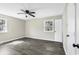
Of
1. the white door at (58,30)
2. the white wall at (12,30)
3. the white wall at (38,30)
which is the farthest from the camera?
the white wall at (38,30)

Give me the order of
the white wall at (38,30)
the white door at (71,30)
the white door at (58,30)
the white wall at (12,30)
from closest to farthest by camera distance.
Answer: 1. the white door at (71,30)
2. the white wall at (12,30)
3. the white door at (58,30)
4. the white wall at (38,30)

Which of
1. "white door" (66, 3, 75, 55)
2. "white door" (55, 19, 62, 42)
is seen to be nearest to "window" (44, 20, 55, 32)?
"white door" (55, 19, 62, 42)

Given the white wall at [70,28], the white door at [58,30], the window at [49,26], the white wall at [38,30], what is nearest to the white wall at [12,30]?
the white wall at [38,30]

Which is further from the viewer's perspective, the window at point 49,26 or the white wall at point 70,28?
the window at point 49,26

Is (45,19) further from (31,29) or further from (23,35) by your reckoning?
(23,35)

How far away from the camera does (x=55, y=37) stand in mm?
5805

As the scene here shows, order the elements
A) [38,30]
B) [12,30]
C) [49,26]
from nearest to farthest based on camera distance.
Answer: [12,30] < [49,26] < [38,30]

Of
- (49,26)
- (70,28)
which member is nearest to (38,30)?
(49,26)

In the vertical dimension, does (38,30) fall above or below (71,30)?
below

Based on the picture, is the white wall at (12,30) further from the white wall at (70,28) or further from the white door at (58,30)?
the white wall at (70,28)

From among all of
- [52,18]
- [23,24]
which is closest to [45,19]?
[52,18]

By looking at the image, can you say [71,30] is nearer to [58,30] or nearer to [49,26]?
[58,30]

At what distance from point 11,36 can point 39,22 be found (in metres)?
2.90

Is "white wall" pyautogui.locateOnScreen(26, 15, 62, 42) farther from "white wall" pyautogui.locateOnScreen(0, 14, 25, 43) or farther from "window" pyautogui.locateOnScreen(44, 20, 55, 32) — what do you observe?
"white wall" pyautogui.locateOnScreen(0, 14, 25, 43)
